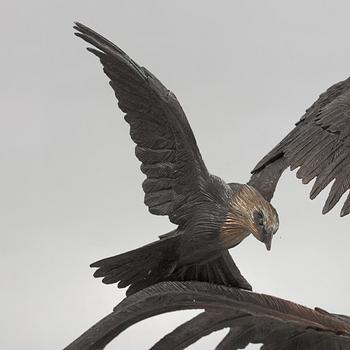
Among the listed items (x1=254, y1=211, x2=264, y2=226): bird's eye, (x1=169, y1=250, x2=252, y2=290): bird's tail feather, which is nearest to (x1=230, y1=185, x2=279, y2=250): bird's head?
(x1=254, y1=211, x2=264, y2=226): bird's eye

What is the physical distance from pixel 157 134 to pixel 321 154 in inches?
13.1

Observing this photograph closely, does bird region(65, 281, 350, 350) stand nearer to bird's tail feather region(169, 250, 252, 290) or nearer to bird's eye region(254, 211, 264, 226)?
bird's tail feather region(169, 250, 252, 290)

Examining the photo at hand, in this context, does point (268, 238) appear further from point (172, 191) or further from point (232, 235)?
point (172, 191)

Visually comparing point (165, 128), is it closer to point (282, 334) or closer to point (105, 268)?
point (105, 268)

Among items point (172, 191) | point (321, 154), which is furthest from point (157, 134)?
point (321, 154)

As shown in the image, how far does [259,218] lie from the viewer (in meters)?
1.98

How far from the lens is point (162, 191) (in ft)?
6.73

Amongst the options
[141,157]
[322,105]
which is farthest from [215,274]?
[322,105]

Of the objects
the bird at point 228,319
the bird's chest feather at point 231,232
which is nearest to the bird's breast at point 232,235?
the bird's chest feather at point 231,232

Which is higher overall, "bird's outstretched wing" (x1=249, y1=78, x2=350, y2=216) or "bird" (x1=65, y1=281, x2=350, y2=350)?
"bird's outstretched wing" (x1=249, y1=78, x2=350, y2=216)

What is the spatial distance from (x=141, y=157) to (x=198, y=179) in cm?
12

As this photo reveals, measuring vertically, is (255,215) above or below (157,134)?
below

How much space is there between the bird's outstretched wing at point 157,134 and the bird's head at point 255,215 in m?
0.08

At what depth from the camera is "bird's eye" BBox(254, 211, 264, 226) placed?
197 centimetres
